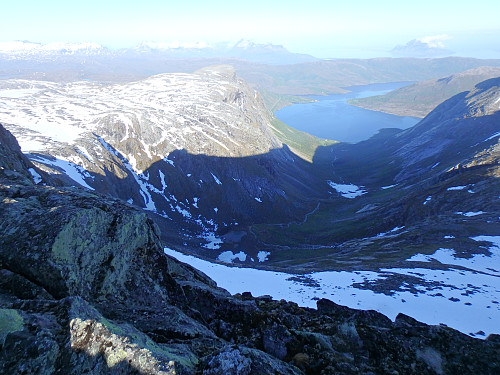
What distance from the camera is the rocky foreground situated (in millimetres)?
7621

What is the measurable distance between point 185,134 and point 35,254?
109 metres

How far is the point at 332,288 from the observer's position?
2752 centimetres

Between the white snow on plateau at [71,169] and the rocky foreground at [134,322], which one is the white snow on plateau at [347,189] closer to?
the white snow on plateau at [71,169]

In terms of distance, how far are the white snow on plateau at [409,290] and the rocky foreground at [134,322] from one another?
903 cm

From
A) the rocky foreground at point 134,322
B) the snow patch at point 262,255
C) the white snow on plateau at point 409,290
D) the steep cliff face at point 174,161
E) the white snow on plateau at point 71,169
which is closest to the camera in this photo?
the rocky foreground at point 134,322

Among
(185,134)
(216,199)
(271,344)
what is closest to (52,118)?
(185,134)

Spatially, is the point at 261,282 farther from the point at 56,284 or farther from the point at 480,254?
the point at 480,254

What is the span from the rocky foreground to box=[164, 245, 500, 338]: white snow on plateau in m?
9.03

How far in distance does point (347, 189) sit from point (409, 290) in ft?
398

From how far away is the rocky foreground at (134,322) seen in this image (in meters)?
7.62

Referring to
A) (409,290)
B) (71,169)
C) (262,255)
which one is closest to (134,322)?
(409,290)

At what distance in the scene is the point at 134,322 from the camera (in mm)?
10602

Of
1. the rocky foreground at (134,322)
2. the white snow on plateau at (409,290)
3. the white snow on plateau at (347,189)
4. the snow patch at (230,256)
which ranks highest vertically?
the rocky foreground at (134,322)

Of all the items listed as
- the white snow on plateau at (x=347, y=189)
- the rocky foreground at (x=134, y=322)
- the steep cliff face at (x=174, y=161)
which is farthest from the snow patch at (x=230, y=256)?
the white snow on plateau at (x=347, y=189)
